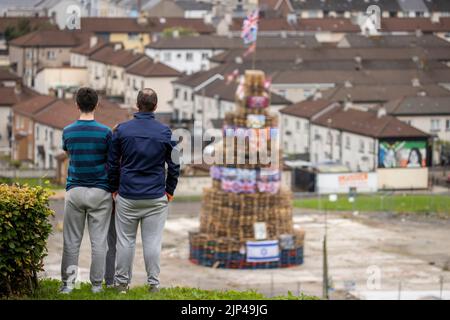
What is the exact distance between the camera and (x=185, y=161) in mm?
58781

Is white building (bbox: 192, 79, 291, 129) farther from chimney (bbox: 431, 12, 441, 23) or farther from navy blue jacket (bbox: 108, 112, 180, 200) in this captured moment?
navy blue jacket (bbox: 108, 112, 180, 200)

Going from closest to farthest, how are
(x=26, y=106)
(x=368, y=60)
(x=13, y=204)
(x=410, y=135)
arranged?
(x=13, y=204) < (x=410, y=135) < (x=26, y=106) < (x=368, y=60)

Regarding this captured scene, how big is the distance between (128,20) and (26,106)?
4869 cm

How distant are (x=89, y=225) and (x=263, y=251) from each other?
29856 mm

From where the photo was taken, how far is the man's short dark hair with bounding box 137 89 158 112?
12.6 metres

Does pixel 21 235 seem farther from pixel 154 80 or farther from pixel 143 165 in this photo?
pixel 154 80

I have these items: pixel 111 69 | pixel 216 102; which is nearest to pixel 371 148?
pixel 216 102

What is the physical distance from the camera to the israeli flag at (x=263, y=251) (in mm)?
42406

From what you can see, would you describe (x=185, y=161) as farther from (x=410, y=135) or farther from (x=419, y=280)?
(x=419, y=280)

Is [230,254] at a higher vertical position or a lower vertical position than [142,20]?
lower

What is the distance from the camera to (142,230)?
42.4ft

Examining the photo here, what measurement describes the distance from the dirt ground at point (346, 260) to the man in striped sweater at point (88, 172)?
19640 mm

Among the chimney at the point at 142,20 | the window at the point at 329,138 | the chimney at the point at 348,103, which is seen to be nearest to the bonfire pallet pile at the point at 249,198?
the window at the point at 329,138
